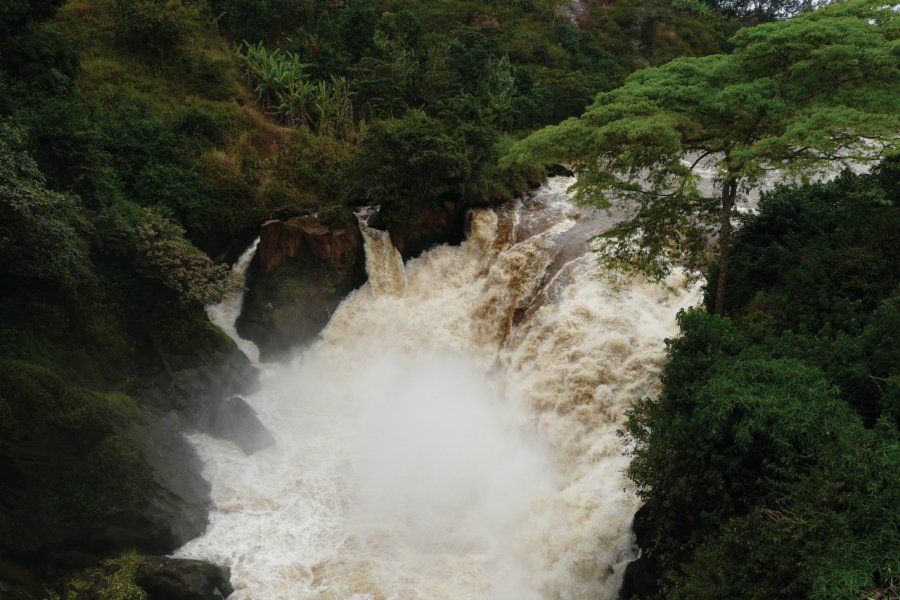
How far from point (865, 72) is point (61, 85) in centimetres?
2110

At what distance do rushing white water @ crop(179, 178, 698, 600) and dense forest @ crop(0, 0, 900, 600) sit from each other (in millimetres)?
1181

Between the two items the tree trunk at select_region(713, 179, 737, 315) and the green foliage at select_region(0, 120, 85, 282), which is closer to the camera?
the tree trunk at select_region(713, 179, 737, 315)

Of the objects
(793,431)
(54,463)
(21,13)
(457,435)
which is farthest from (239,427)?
(793,431)

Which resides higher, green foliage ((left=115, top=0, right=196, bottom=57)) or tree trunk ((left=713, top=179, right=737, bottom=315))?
green foliage ((left=115, top=0, right=196, bottom=57))

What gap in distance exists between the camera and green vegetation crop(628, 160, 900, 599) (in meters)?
5.94

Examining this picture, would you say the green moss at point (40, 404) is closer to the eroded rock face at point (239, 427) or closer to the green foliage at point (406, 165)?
the eroded rock face at point (239, 427)

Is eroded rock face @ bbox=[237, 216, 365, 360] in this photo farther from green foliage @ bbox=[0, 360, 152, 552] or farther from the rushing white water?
green foliage @ bbox=[0, 360, 152, 552]

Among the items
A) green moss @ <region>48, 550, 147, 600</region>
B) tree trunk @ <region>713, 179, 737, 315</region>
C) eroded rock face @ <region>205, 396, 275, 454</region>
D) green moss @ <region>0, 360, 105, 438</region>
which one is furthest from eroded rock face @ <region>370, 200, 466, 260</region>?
green moss @ <region>48, 550, 147, 600</region>

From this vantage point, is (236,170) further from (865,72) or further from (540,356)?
(865,72)

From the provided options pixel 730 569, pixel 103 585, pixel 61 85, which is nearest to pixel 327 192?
pixel 61 85

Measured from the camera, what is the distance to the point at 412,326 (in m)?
18.3

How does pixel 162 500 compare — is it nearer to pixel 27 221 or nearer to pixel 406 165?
pixel 27 221

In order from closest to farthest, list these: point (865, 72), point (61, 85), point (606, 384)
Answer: point (865, 72) < point (606, 384) < point (61, 85)

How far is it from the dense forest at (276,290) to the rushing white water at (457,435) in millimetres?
1181
